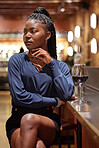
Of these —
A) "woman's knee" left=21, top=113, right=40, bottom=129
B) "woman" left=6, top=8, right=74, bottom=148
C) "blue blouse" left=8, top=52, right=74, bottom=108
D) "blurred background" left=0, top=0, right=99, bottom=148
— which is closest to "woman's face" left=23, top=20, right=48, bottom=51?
"woman" left=6, top=8, right=74, bottom=148

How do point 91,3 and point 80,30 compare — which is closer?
point 91,3

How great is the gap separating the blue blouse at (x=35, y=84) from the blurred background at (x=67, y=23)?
12.4 feet

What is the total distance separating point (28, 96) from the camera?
4.31 feet

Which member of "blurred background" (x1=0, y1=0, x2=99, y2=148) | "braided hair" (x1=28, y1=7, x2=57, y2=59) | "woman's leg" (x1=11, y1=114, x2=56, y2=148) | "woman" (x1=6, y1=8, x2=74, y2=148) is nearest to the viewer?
"woman's leg" (x1=11, y1=114, x2=56, y2=148)

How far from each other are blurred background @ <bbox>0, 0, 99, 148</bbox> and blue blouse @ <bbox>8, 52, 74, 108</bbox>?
3.78 metres

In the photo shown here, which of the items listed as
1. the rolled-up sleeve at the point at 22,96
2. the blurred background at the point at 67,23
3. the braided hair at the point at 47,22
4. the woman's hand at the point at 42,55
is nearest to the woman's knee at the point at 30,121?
the rolled-up sleeve at the point at 22,96

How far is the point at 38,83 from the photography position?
1360 millimetres

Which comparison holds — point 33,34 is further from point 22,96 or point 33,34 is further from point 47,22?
point 22,96

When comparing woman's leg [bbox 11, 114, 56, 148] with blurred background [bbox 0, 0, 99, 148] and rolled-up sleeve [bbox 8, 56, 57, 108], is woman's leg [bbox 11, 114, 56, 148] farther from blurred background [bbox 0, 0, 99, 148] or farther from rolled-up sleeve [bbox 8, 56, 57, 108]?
blurred background [bbox 0, 0, 99, 148]

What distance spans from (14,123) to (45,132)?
0.19 m

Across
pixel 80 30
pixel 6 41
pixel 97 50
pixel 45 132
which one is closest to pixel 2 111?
pixel 45 132

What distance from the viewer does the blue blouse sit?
1322mm

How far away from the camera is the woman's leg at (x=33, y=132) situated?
1.12 metres

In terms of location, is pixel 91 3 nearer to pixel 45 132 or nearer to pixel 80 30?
pixel 80 30
